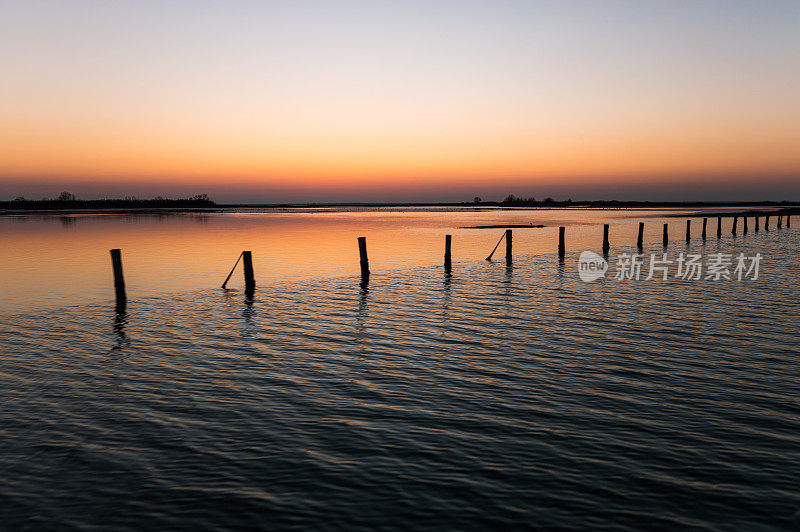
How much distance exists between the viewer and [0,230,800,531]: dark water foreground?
6.29 meters

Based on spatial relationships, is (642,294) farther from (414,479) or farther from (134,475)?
(134,475)

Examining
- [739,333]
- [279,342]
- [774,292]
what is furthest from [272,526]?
[774,292]

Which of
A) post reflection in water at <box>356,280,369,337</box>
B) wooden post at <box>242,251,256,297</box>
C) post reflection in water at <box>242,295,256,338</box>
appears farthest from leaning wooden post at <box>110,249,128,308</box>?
post reflection in water at <box>356,280,369,337</box>

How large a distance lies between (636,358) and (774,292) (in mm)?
12904

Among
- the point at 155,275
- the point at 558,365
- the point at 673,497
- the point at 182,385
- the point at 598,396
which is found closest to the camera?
the point at 673,497

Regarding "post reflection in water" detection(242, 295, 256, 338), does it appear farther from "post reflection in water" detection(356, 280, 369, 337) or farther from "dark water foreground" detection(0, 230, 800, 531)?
"post reflection in water" detection(356, 280, 369, 337)

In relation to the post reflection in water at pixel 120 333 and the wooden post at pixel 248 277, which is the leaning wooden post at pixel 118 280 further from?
the wooden post at pixel 248 277

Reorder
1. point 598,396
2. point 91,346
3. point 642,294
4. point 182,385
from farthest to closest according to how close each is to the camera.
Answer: point 642,294 → point 91,346 → point 182,385 → point 598,396

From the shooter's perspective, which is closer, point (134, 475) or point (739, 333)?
point (134, 475)

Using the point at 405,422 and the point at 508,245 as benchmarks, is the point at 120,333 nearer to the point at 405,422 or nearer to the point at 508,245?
the point at 405,422

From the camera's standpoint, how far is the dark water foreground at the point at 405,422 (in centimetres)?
629

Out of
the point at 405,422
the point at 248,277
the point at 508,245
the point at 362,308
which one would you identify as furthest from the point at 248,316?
the point at 508,245

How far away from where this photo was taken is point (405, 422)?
8.81m

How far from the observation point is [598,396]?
9938 millimetres
